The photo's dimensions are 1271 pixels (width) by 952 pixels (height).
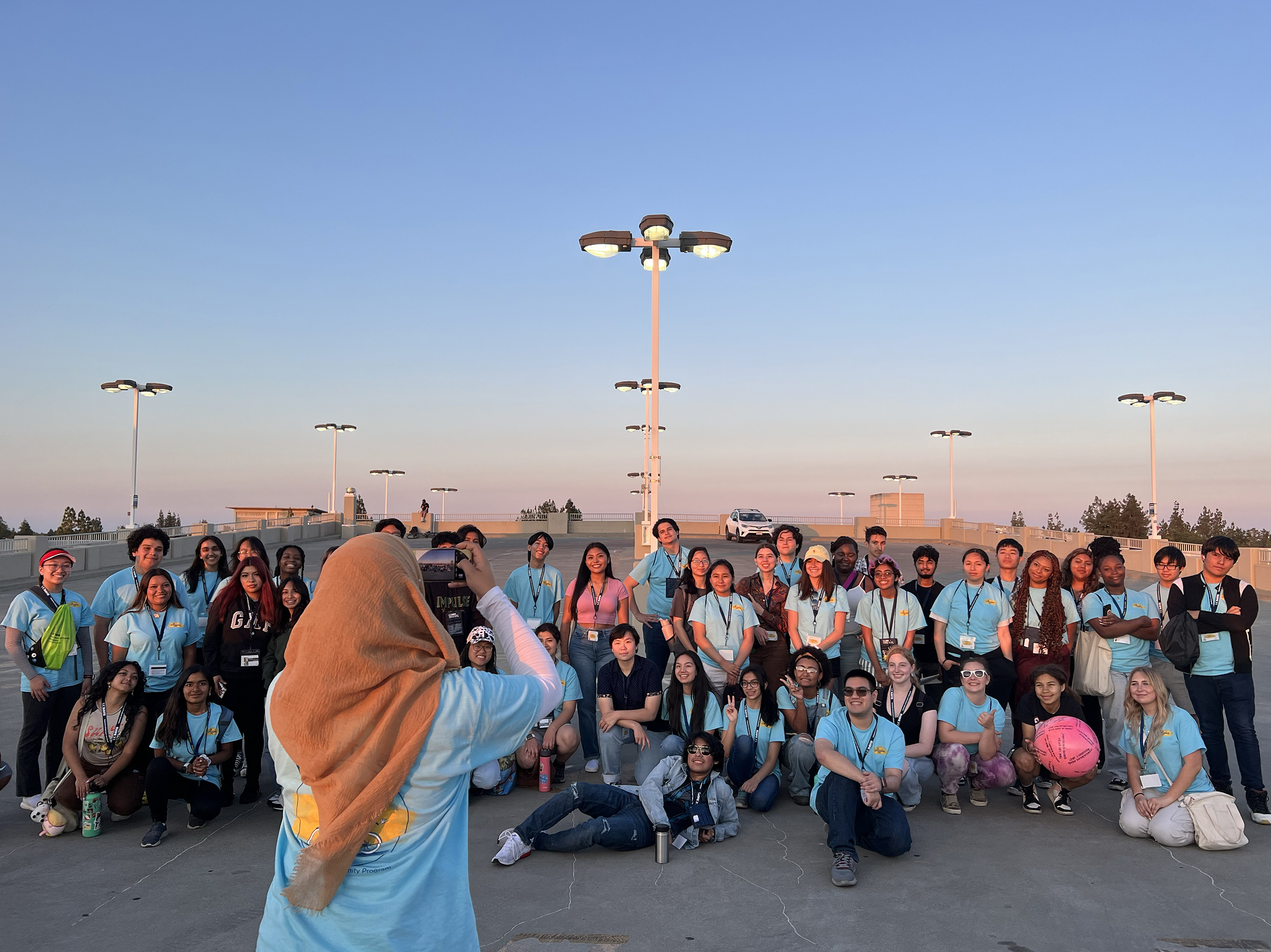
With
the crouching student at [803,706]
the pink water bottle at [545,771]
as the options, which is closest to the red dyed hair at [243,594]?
the pink water bottle at [545,771]

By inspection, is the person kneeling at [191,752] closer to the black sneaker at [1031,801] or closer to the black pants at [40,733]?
the black pants at [40,733]

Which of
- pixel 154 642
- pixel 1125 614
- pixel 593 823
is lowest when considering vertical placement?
pixel 593 823

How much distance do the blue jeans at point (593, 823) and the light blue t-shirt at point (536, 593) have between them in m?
2.87

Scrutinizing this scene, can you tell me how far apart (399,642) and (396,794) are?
A: 1.09 feet

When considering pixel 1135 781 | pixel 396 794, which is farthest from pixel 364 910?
pixel 1135 781

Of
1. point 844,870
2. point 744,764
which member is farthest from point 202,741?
point 844,870

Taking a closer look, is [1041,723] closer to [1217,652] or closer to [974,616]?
[974,616]

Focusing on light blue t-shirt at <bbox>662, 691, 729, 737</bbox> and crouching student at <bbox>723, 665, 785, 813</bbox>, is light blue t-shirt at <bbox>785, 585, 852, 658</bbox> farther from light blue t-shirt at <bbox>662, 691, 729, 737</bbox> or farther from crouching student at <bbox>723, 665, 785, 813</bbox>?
light blue t-shirt at <bbox>662, 691, 729, 737</bbox>

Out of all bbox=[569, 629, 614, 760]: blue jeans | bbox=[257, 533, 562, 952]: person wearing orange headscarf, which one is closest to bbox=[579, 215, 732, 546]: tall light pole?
bbox=[569, 629, 614, 760]: blue jeans

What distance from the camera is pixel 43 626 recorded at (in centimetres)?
631

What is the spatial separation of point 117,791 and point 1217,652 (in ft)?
24.5

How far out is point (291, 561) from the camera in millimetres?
7727

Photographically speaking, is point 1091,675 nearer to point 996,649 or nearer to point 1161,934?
point 996,649

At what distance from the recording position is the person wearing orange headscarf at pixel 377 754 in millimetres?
1839
